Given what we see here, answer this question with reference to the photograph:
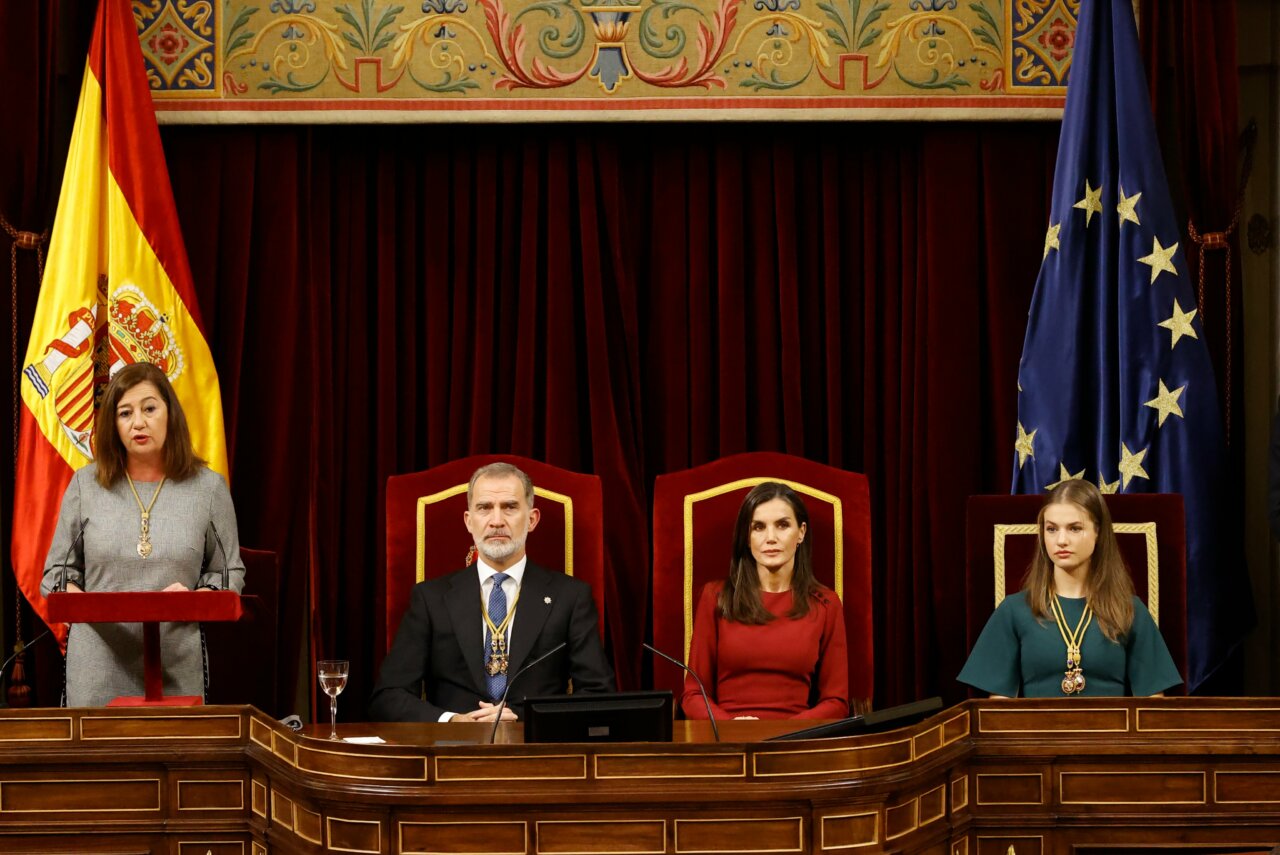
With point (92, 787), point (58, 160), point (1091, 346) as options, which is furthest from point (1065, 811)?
point (58, 160)

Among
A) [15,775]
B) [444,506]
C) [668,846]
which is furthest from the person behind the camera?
[444,506]

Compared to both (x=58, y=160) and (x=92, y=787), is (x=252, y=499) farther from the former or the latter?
(x=92, y=787)

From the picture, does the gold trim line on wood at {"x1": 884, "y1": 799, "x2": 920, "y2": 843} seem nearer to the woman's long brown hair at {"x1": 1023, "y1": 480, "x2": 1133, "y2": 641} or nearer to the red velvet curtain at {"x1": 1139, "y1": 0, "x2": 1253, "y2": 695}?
the woman's long brown hair at {"x1": 1023, "y1": 480, "x2": 1133, "y2": 641}

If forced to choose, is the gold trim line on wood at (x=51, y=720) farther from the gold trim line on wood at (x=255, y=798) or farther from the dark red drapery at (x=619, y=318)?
the dark red drapery at (x=619, y=318)

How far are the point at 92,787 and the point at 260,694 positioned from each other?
4.39 feet

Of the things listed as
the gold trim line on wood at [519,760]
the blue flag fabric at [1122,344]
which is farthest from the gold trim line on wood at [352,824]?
the blue flag fabric at [1122,344]

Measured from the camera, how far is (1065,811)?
3.62 m

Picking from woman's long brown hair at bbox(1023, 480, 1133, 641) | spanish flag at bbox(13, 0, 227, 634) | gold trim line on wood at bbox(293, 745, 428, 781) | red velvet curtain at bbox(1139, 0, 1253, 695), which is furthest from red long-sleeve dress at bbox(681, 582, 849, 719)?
spanish flag at bbox(13, 0, 227, 634)

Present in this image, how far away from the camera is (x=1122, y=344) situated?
4.96 meters

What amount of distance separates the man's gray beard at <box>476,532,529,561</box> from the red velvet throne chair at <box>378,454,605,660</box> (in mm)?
383

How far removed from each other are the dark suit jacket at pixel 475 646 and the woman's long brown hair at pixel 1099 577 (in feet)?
3.88

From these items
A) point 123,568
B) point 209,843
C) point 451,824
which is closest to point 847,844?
point 451,824

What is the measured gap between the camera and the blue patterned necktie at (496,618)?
4.15m

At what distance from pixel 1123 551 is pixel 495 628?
1.83 meters
